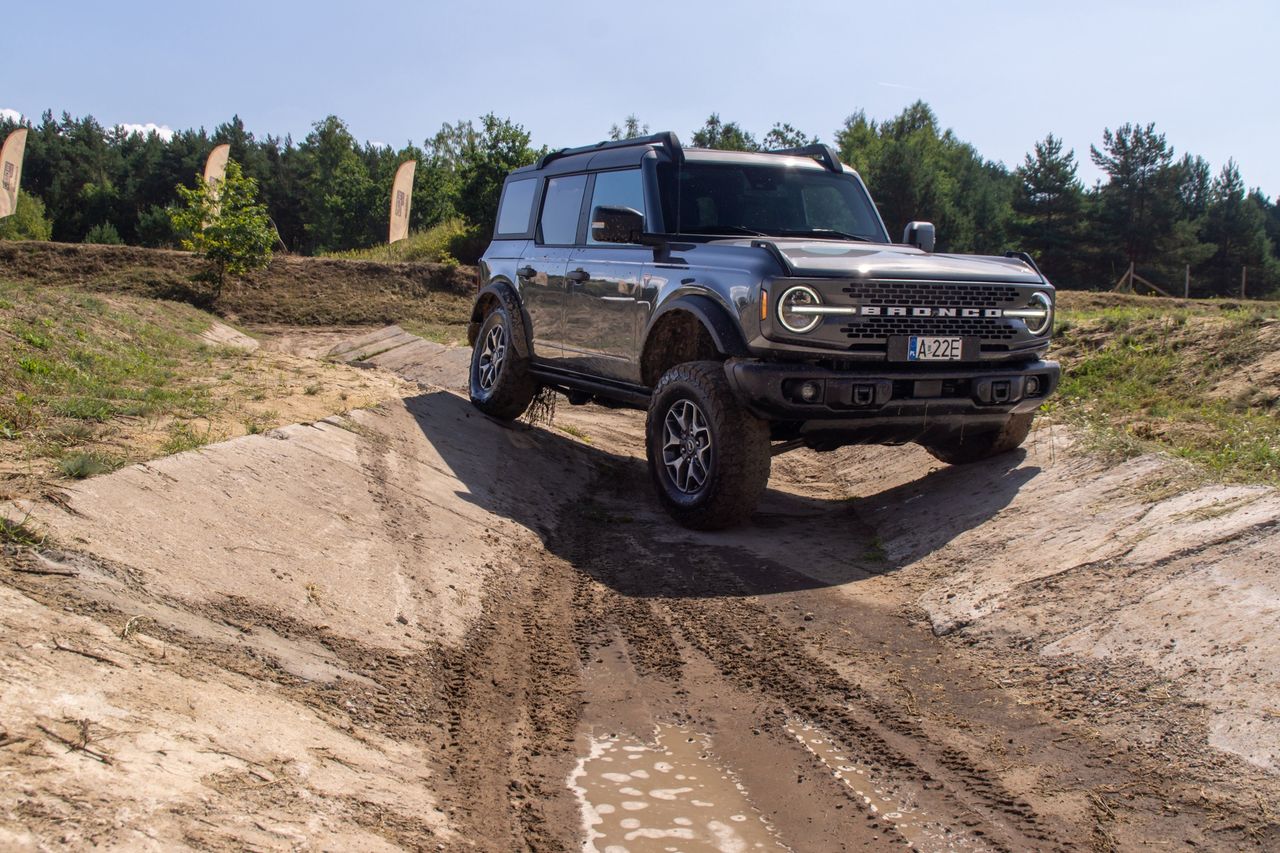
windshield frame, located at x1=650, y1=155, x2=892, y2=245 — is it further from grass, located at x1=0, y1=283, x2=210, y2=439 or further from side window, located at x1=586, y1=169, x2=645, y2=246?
grass, located at x1=0, y1=283, x2=210, y2=439

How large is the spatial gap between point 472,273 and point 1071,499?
1885cm

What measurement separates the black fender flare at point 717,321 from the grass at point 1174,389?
2250 millimetres

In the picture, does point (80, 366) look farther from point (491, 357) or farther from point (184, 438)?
point (491, 357)

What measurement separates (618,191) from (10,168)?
83.8 feet

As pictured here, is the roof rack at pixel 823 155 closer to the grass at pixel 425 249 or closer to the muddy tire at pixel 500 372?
the muddy tire at pixel 500 372

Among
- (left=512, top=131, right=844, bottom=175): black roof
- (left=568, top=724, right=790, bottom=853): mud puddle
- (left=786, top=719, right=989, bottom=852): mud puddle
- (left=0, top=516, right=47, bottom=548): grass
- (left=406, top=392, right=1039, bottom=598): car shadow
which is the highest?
(left=512, top=131, right=844, bottom=175): black roof

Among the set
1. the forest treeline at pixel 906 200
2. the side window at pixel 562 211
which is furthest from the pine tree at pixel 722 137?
the side window at pixel 562 211

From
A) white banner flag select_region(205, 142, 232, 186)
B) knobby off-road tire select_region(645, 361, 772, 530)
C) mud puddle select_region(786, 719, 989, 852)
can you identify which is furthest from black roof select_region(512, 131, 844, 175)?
white banner flag select_region(205, 142, 232, 186)

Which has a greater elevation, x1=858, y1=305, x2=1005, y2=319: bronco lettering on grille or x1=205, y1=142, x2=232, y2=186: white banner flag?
x1=205, y1=142, x2=232, y2=186: white banner flag

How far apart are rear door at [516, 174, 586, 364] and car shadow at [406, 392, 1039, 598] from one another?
2.85 ft

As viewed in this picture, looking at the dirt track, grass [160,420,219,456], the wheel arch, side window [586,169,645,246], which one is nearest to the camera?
the dirt track

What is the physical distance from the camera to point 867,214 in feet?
25.8

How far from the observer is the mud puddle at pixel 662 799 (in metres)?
3.22

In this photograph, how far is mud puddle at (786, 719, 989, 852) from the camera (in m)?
3.21
